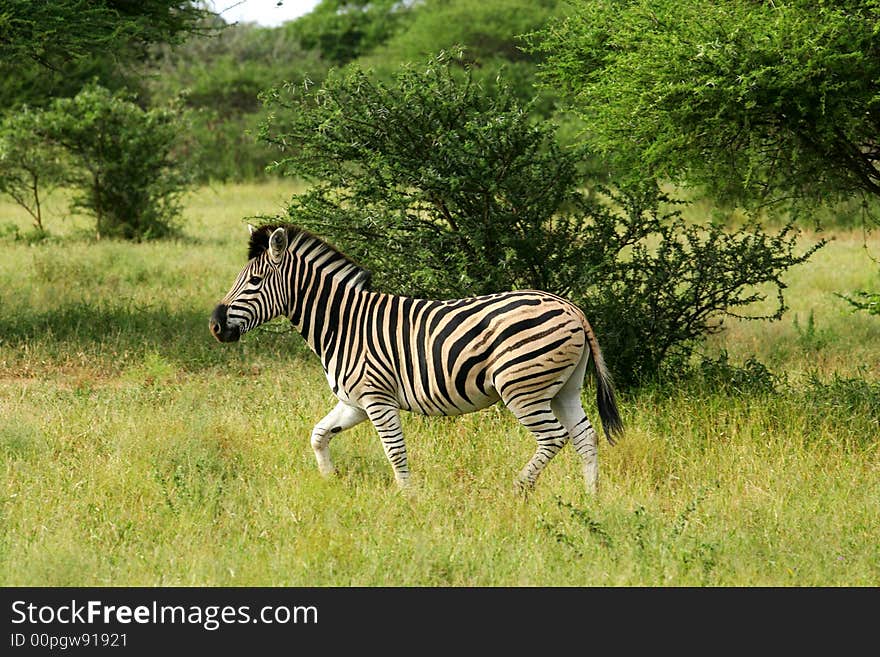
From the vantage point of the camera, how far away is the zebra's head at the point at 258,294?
21.4 ft

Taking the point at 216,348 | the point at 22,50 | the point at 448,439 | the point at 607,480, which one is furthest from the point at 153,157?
the point at 607,480

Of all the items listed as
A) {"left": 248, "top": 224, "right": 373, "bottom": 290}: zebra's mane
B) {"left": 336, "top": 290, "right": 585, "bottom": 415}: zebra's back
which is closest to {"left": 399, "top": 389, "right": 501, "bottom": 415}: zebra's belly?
{"left": 336, "top": 290, "right": 585, "bottom": 415}: zebra's back

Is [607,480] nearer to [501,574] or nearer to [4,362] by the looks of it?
[501,574]

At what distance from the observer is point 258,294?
655 centimetres

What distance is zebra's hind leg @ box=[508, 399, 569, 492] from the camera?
613 centimetres

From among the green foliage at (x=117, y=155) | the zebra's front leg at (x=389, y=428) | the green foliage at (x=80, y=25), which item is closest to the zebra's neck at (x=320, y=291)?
the zebra's front leg at (x=389, y=428)

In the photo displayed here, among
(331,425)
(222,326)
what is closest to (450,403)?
(331,425)

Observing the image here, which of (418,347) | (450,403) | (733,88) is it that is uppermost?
(733,88)

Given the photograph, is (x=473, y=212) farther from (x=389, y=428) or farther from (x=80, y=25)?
(x=80, y=25)

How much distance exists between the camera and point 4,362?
32.8 feet

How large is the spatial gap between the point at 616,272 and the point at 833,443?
2.33 meters

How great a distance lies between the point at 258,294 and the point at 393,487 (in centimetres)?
139

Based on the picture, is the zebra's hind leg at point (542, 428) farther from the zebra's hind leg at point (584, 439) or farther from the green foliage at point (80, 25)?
the green foliage at point (80, 25)

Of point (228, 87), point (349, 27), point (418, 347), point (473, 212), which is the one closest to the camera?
point (418, 347)
